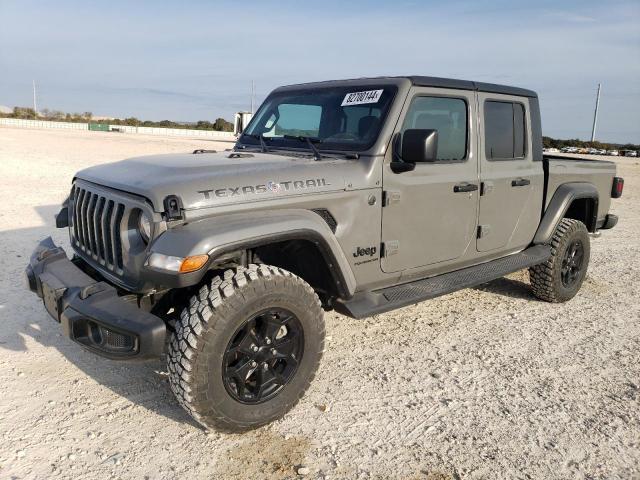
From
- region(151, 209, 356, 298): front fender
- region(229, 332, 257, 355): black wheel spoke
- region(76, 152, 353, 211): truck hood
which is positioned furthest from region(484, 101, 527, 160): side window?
region(229, 332, 257, 355): black wheel spoke

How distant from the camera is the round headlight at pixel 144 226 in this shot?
2.81m

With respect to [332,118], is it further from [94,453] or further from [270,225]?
[94,453]

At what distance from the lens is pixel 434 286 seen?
3.94m

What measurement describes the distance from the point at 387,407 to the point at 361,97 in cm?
216

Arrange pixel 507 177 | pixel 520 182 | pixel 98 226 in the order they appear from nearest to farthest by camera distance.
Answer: pixel 98 226 < pixel 507 177 < pixel 520 182

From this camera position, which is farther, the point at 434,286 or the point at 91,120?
the point at 91,120

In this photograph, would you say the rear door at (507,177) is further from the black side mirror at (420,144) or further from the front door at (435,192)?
the black side mirror at (420,144)

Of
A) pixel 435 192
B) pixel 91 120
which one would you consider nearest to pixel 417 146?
pixel 435 192

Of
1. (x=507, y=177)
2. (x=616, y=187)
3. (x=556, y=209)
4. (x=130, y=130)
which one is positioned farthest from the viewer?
(x=130, y=130)

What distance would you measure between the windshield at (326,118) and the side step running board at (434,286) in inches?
40.6

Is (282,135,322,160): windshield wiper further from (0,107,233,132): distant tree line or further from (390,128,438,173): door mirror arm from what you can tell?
(0,107,233,132): distant tree line

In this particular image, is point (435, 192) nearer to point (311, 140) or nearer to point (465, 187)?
point (465, 187)

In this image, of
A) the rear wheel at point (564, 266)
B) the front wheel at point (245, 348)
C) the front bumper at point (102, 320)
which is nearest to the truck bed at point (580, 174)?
the rear wheel at point (564, 266)

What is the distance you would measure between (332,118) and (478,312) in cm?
238
